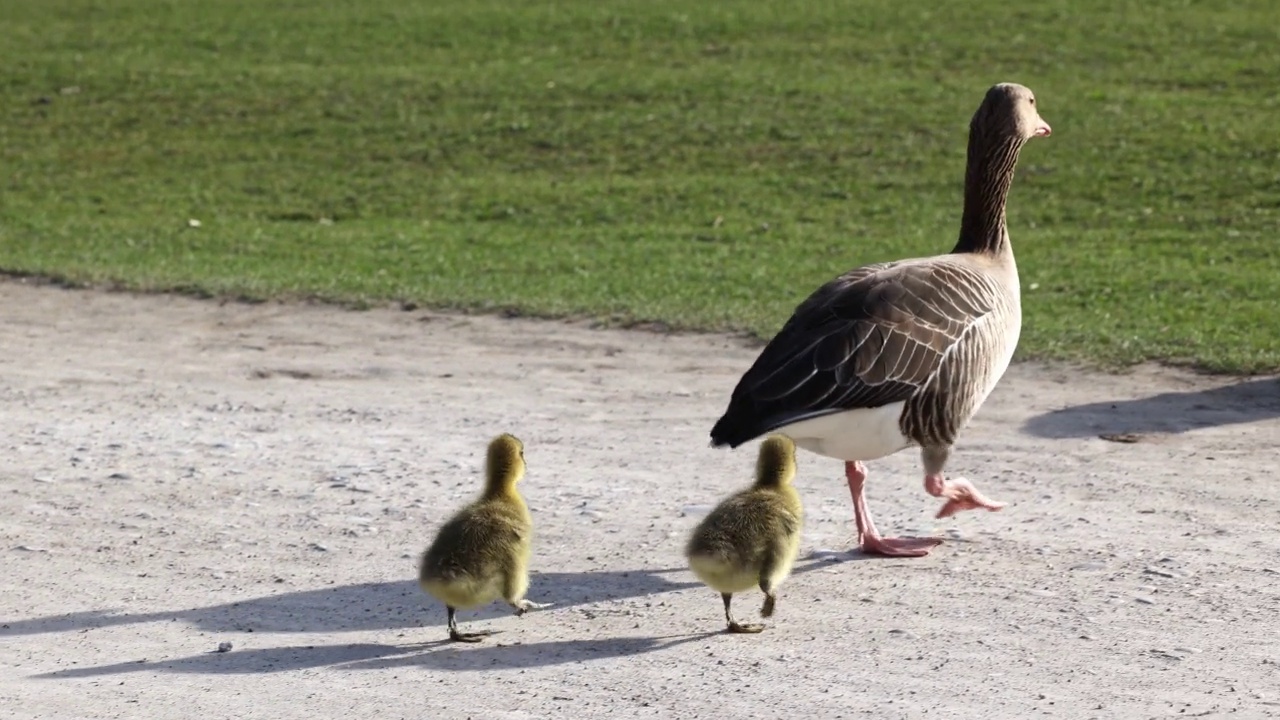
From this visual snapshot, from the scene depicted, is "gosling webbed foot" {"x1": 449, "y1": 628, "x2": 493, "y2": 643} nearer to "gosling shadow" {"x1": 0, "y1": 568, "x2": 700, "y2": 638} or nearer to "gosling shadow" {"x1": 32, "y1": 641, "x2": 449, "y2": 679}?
"gosling shadow" {"x1": 32, "y1": 641, "x2": 449, "y2": 679}

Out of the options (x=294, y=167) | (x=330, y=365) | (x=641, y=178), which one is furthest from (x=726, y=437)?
(x=294, y=167)

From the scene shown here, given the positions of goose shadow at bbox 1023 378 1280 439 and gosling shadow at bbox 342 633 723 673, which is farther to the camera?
goose shadow at bbox 1023 378 1280 439

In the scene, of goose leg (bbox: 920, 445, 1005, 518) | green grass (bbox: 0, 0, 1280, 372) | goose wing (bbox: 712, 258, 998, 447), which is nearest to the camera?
goose wing (bbox: 712, 258, 998, 447)

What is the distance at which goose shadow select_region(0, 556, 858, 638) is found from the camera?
6.41 m

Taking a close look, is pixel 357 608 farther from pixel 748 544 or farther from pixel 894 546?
pixel 894 546

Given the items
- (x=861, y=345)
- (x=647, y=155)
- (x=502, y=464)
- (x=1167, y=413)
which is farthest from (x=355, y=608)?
(x=647, y=155)

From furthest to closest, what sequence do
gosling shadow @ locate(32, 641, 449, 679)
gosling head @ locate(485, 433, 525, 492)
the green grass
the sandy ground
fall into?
the green grass < gosling head @ locate(485, 433, 525, 492) < gosling shadow @ locate(32, 641, 449, 679) < the sandy ground

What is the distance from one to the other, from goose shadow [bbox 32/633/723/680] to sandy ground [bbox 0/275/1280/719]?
0.05 feet

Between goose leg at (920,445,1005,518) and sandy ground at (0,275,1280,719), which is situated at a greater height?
goose leg at (920,445,1005,518)

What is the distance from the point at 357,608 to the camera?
21.7 feet

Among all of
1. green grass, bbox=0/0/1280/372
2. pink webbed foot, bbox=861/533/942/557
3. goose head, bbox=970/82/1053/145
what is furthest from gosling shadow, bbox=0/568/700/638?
green grass, bbox=0/0/1280/372

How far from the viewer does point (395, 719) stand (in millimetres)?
5422

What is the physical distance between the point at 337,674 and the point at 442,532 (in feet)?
2.05

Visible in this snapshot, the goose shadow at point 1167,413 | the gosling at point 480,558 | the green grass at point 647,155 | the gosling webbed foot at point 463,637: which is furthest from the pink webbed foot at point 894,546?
the green grass at point 647,155
